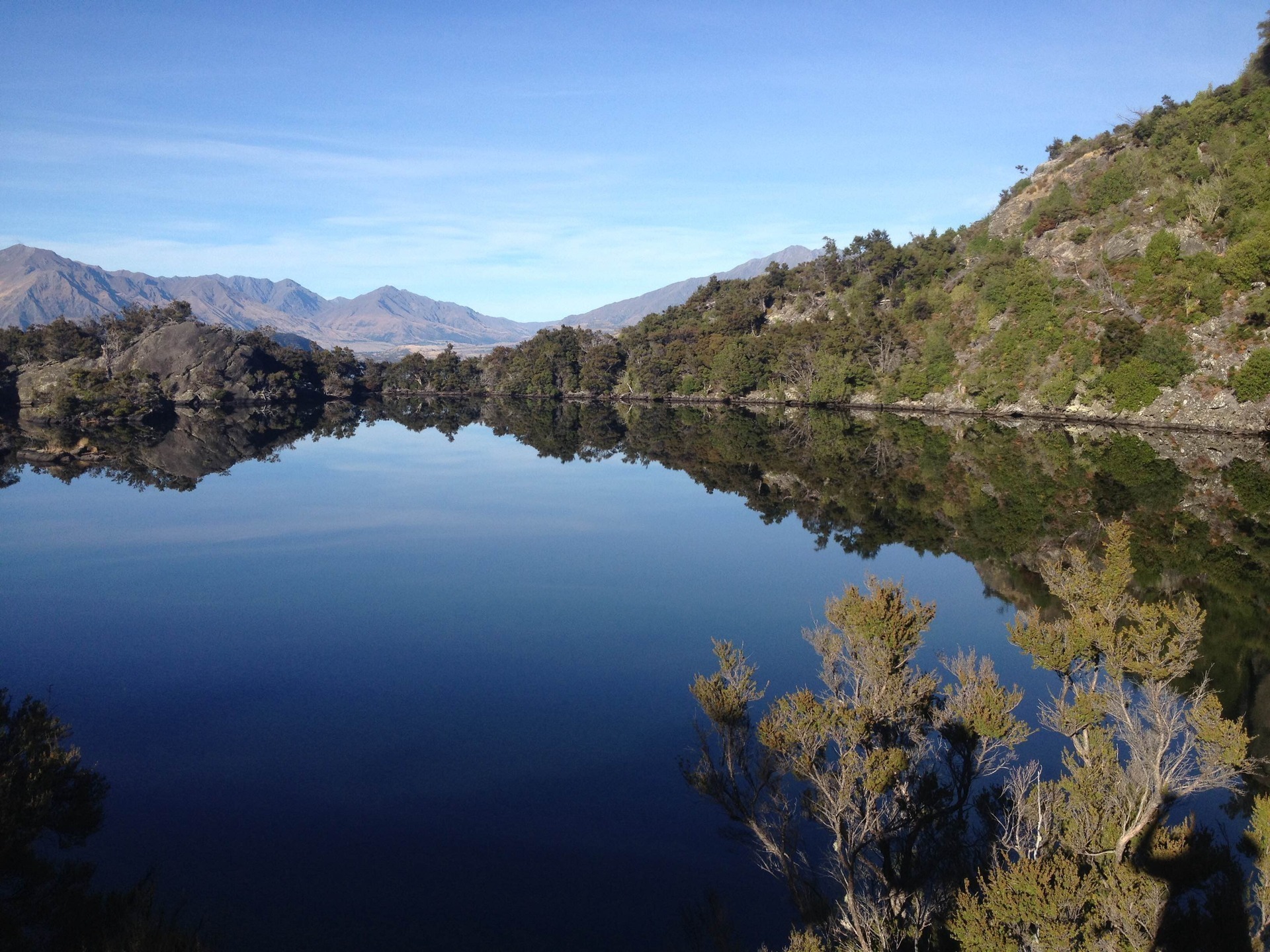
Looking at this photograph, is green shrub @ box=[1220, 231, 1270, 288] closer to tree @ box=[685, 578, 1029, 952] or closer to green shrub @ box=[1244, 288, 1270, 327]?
green shrub @ box=[1244, 288, 1270, 327]

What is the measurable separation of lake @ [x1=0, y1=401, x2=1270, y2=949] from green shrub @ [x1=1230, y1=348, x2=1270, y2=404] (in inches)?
387

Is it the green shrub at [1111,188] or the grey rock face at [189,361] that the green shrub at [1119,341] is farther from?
the grey rock face at [189,361]

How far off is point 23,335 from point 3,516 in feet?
284

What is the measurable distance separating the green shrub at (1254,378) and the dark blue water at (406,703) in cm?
4790

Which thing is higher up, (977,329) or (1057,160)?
(1057,160)

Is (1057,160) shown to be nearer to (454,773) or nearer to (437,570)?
(437,570)

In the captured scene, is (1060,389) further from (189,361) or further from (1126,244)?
(189,361)

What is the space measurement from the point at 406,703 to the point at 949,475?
38842 mm

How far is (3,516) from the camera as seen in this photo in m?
39.4

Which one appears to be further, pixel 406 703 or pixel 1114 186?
pixel 1114 186

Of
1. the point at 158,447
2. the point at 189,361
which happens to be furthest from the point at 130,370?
the point at 158,447

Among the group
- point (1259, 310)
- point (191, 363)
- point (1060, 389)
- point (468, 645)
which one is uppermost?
point (1259, 310)

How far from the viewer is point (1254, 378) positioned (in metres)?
61.6

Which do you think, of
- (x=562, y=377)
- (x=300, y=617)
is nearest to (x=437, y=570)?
(x=300, y=617)
